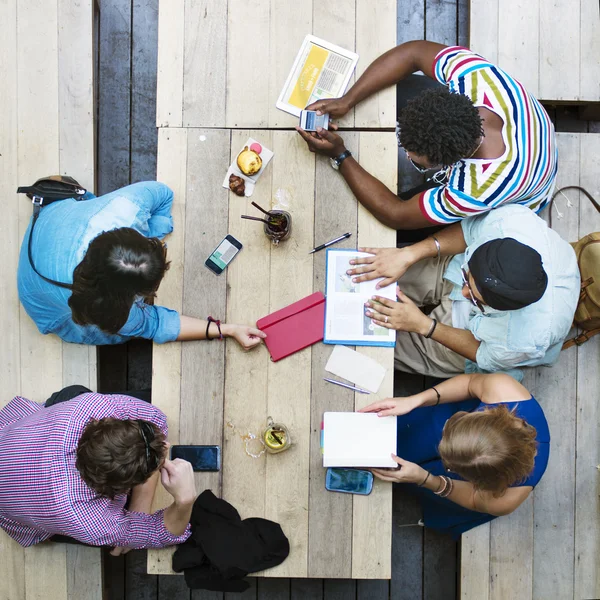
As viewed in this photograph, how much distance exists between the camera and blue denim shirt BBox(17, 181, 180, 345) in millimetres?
1761

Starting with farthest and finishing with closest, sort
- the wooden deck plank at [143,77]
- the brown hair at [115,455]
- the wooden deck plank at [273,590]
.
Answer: the wooden deck plank at [143,77], the wooden deck plank at [273,590], the brown hair at [115,455]

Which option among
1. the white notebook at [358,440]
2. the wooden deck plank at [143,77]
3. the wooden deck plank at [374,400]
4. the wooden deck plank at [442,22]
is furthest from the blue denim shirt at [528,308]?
the wooden deck plank at [143,77]

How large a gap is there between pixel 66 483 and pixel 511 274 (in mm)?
1507

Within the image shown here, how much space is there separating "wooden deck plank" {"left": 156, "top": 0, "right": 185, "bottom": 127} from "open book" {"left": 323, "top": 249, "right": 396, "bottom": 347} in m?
0.76

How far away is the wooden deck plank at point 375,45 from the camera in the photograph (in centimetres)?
194

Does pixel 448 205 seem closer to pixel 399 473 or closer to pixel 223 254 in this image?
pixel 223 254

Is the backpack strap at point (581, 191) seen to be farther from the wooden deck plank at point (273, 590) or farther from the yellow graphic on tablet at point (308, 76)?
the wooden deck plank at point (273, 590)

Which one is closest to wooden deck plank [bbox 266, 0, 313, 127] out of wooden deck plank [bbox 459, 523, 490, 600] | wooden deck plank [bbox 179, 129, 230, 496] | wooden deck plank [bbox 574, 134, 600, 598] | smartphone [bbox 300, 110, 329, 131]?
smartphone [bbox 300, 110, 329, 131]

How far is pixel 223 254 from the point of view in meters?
1.90

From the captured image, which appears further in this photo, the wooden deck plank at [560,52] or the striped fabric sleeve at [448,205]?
the wooden deck plank at [560,52]

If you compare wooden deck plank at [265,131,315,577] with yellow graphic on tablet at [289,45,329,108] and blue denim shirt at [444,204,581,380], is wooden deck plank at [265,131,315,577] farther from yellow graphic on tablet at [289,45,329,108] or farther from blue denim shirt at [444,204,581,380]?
blue denim shirt at [444,204,581,380]

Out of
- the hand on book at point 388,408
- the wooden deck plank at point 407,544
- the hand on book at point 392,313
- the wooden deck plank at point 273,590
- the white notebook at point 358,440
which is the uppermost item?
the hand on book at point 392,313

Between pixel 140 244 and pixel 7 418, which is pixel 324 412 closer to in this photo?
pixel 140 244

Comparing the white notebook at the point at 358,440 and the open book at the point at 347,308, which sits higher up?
the open book at the point at 347,308
